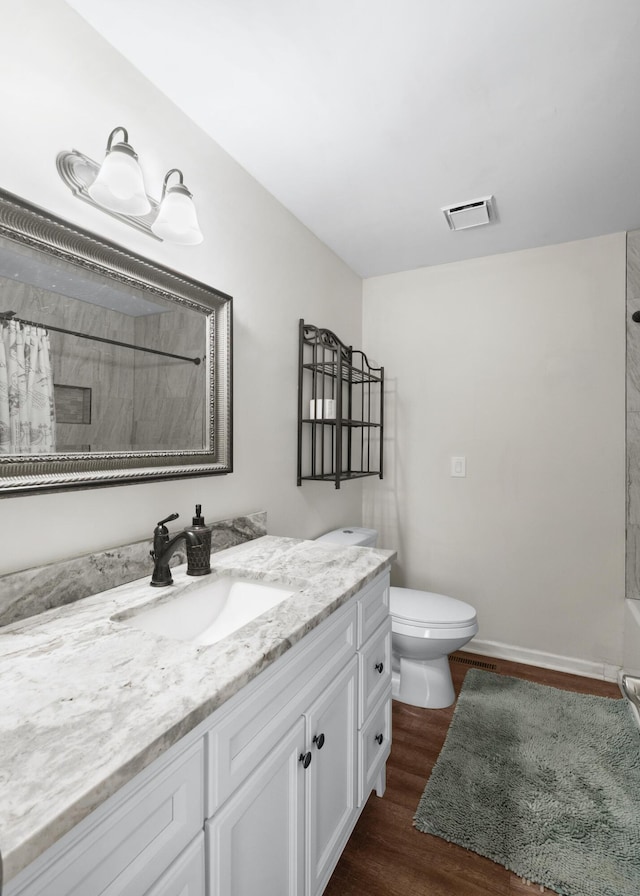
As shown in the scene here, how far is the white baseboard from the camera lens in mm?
2279

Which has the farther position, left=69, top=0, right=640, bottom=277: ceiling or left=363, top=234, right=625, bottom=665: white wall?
left=363, top=234, right=625, bottom=665: white wall

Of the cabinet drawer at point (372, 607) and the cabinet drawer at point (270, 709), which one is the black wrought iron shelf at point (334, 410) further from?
the cabinet drawer at point (270, 709)

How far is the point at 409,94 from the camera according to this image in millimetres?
1386

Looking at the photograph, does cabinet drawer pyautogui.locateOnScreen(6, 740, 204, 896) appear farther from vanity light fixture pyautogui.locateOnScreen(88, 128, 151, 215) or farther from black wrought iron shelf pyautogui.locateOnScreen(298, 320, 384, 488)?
black wrought iron shelf pyautogui.locateOnScreen(298, 320, 384, 488)

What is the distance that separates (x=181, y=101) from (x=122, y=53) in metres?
0.20

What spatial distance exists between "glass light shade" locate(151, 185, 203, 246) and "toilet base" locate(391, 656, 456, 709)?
6.44 ft

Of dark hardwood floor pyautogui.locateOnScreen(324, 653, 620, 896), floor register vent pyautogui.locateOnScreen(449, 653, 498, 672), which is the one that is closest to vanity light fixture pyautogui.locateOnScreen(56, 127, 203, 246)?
dark hardwood floor pyautogui.locateOnScreen(324, 653, 620, 896)

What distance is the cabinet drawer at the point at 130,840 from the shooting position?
1.58ft

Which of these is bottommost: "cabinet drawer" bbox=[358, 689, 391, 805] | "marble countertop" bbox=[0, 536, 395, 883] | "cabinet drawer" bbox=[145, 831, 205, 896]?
"cabinet drawer" bbox=[358, 689, 391, 805]

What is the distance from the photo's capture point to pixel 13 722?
23.4 inches

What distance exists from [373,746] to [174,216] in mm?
1701

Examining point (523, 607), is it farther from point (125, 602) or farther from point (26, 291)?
point (26, 291)

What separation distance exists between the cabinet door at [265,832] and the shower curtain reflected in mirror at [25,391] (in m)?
0.82

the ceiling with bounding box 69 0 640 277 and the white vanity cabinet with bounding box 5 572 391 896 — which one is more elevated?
the ceiling with bounding box 69 0 640 277
